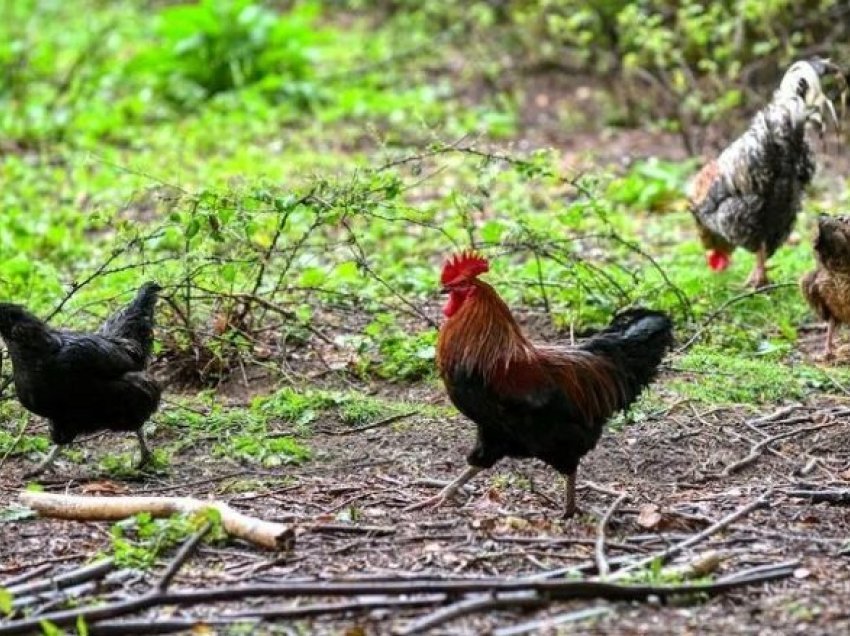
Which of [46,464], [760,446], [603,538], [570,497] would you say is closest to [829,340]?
[760,446]

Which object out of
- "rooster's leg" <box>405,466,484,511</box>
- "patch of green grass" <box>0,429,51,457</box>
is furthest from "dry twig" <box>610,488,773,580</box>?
"patch of green grass" <box>0,429,51,457</box>

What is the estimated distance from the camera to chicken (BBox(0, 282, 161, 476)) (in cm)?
678

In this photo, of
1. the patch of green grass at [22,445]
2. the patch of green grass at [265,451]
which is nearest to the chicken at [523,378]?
the patch of green grass at [265,451]

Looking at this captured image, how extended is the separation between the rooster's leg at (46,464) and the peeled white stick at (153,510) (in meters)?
0.55

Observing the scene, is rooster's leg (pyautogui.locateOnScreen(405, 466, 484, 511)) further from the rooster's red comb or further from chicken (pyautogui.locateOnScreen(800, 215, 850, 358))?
chicken (pyautogui.locateOnScreen(800, 215, 850, 358))

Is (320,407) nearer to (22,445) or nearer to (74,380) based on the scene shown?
(74,380)

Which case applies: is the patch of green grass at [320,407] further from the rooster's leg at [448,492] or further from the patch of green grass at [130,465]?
the rooster's leg at [448,492]

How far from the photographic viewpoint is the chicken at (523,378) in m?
6.05

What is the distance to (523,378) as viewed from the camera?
6.06 m

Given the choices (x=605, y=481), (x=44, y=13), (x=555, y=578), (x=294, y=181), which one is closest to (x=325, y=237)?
(x=294, y=181)

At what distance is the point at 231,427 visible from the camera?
24.4ft

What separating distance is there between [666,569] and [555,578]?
42cm

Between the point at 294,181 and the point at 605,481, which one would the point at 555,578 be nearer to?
the point at 605,481

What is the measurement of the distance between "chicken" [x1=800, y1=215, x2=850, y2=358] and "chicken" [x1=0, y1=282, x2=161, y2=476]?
4033 millimetres
